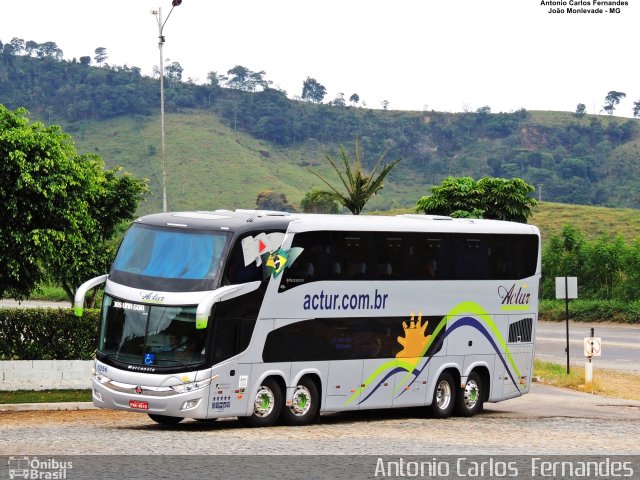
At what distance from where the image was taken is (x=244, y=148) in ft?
609

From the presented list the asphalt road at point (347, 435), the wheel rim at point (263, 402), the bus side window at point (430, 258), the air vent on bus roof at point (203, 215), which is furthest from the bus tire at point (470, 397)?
the air vent on bus roof at point (203, 215)

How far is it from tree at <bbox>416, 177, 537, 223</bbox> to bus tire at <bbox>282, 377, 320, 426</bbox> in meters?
20.9

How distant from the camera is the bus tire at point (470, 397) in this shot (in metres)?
27.3

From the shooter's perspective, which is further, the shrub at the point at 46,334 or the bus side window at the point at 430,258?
the shrub at the point at 46,334

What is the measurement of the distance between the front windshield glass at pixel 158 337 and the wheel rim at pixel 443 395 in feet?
24.6

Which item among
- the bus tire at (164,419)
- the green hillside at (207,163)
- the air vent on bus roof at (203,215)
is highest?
the green hillside at (207,163)

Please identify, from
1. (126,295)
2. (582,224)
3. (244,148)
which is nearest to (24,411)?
(126,295)

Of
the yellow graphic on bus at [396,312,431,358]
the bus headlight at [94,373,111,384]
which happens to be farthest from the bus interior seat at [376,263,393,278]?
the bus headlight at [94,373,111,384]

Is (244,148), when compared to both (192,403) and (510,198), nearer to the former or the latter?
(510,198)

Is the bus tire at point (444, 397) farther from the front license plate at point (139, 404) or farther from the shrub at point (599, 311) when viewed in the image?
the shrub at point (599, 311)

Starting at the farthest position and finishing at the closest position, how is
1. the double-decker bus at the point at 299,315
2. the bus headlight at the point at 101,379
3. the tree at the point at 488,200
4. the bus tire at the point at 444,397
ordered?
the tree at the point at 488,200, the bus tire at the point at 444,397, the bus headlight at the point at 101,379, the double-decker bus at the point at 299,315

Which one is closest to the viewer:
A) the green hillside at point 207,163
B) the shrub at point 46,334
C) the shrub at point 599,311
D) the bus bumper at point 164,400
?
the bus bumper at point 164,400

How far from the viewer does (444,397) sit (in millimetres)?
27016

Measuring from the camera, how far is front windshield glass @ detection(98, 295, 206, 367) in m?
21.7
